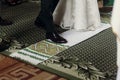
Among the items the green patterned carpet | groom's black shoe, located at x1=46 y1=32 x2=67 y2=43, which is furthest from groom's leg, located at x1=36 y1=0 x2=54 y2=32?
the green patterned carpet

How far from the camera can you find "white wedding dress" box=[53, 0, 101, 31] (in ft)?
6.94

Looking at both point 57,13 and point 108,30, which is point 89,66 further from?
point 57,13

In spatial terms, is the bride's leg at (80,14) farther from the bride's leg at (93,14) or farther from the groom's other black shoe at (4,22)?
the groom's other black shoe at (4,22)

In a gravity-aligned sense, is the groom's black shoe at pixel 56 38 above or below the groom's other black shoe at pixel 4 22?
below

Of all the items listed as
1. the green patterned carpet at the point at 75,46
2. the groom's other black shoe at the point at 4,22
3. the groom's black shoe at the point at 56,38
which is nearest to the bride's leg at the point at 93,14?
the green patterned carpet at the point at 75,46

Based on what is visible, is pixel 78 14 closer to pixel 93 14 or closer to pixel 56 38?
pixel 93 14

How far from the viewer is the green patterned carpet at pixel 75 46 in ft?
5.15

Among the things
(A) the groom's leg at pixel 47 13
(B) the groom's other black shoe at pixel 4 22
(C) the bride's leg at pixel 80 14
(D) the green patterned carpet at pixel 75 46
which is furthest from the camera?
(B) the groom's other black shoe at pixel 4 22

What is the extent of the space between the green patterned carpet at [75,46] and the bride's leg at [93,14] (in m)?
0.12

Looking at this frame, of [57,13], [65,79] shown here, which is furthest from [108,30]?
[65,79]

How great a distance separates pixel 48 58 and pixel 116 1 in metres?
0.83

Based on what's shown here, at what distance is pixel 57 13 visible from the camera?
2295 millimetres

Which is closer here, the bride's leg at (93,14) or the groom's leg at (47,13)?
the groom's leg at (47,13)

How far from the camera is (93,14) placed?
7.18 feet
